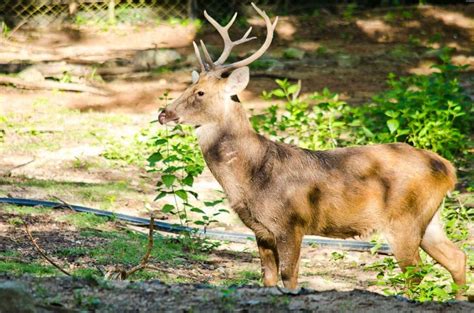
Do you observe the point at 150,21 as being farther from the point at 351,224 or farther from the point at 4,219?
the point at 351,224

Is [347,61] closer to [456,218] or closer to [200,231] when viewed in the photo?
[456,218]

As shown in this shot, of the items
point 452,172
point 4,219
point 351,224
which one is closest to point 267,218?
point 351,224

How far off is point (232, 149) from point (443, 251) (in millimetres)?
1841

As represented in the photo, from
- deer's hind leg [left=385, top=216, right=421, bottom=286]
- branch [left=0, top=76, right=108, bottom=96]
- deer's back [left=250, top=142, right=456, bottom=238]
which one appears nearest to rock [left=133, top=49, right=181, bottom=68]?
branch [left=0, top=76, right=108, bottom=96]

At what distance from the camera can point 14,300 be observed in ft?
15.3

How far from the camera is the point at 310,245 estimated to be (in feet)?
29.6

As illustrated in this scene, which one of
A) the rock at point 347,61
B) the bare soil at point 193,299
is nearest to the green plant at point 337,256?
the bare soil at point 193,299

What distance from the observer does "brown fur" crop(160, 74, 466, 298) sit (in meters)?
7.10

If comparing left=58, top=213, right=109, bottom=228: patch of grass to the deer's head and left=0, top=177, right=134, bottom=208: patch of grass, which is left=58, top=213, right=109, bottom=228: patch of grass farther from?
the deer's head

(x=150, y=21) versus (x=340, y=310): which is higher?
(x=340, y=310)

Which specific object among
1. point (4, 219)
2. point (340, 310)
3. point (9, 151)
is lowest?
point (9, 151)

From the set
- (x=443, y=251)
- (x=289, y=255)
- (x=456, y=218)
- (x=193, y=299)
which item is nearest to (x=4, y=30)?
(x=456, y=218)

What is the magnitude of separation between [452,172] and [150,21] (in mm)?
13231

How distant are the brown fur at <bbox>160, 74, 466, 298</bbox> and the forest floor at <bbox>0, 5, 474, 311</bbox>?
0.57m
